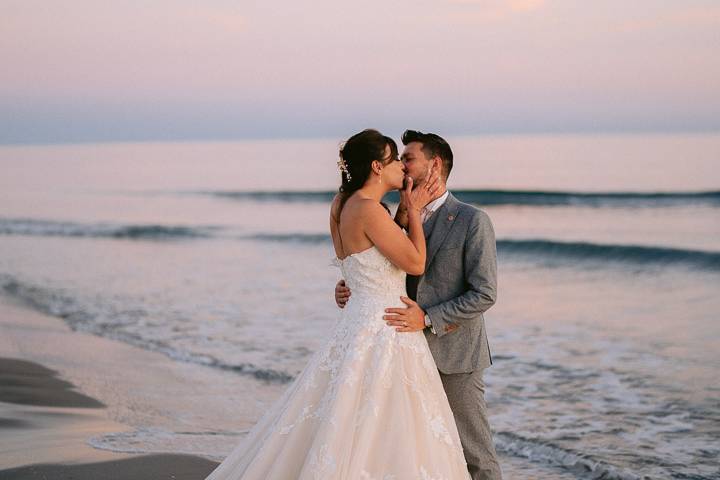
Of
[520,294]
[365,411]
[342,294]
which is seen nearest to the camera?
[365,411]

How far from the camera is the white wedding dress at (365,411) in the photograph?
385 centimetres

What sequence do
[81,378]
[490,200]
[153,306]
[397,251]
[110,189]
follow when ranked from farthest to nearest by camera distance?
[110,189] → [490,200] → [153,306] → [81,378] → [397,251]

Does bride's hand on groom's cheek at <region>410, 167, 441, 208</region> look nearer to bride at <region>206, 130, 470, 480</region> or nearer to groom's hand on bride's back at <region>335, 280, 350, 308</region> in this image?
bride at <region>206, 130, 470, 480</region>

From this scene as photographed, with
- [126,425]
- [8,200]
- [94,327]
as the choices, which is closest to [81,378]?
[126,425]

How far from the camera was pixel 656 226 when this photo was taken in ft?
71.0

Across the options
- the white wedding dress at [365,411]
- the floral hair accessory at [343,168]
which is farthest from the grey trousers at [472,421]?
the floral hair accessory at [343,168]

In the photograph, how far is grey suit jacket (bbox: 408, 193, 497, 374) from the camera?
4125 millimetres

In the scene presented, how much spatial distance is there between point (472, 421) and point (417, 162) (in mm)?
1286

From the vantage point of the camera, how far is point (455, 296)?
4.24m

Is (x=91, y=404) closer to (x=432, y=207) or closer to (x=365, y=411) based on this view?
(x=365, y=411)

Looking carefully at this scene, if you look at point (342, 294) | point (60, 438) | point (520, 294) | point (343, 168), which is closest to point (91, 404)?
point (60, 438)

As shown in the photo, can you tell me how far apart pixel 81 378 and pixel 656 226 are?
1667 cm

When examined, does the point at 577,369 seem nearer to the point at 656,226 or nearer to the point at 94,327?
the point at 94,327

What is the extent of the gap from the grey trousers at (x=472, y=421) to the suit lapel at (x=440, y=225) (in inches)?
23.2
